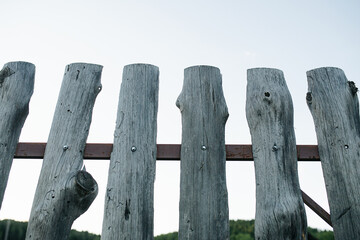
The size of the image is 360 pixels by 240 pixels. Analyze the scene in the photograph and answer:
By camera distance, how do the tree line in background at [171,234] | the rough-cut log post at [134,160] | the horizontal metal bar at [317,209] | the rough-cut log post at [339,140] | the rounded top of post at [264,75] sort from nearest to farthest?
the rough-cut log post at [134,160] → the rough-cut log post at [339,140] → the horizontal metal bar at [317,209] → the rounded top of post at [264,75] → the tree line in background at [171,234]

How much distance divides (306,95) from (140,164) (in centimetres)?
130

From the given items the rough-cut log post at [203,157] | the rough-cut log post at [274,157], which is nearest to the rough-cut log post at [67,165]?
the rough-cut log post at [203,157]

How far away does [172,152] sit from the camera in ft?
7.54

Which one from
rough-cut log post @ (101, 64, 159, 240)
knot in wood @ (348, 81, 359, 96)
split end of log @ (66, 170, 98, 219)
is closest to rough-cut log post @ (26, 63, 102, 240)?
split end of log @ (66, 170, 98, 219)

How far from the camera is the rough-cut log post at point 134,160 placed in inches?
81.3

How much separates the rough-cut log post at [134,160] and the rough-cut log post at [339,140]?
1136 mm

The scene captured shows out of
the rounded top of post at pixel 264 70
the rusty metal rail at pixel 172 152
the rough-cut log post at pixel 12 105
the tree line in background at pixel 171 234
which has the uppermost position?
the rounded top of post at pixel 264 70

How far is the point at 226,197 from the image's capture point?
2.15 meters

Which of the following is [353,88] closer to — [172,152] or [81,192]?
[172,152]

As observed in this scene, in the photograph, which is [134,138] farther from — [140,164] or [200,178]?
[200,178]

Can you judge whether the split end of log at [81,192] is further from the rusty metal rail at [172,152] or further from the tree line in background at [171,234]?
the tree line in background at [171,234]

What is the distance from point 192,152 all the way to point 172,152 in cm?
14

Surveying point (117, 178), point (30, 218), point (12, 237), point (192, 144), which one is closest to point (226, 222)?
point (192, 144)

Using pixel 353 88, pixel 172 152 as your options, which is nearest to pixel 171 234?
pixel 172 152
